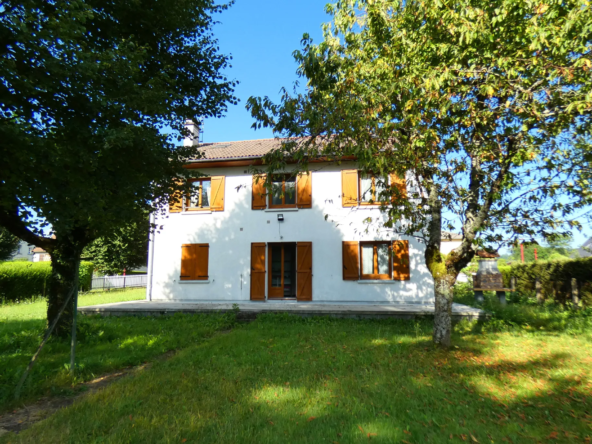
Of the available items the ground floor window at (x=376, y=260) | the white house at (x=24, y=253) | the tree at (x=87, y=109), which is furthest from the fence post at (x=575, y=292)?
the white house at (x=24, y=253)

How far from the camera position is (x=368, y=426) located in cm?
315

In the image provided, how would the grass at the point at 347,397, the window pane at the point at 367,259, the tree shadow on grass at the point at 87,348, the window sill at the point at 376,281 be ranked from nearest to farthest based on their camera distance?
the grass at the point at 347,397 < the tree shadow on grass at the point at 87,348 < the window sill at the point at 376,281 < the window pane at the point at 367,259

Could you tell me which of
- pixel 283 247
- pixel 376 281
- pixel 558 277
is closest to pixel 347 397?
pixel 376 281

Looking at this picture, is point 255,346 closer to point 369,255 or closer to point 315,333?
point 315,333

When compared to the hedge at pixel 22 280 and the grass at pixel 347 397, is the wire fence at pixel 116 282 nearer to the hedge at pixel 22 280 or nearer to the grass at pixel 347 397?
the hedge at pixel 22 280

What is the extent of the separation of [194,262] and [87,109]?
8.05 metres

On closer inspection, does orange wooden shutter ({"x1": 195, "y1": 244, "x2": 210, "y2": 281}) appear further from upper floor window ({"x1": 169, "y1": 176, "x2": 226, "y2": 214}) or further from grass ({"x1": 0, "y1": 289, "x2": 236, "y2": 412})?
grass ({"x1": 0, "y1": 289, "x2": 236, "y2": 412})

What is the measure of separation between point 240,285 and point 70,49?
876 cm

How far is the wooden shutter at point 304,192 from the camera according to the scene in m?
11.7

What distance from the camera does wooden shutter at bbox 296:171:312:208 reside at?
11676 millimetres

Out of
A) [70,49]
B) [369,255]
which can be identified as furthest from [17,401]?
[369,255]

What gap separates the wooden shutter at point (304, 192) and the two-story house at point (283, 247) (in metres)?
0.03

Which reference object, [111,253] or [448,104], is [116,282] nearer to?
[111,253]

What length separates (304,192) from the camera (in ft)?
38.5
